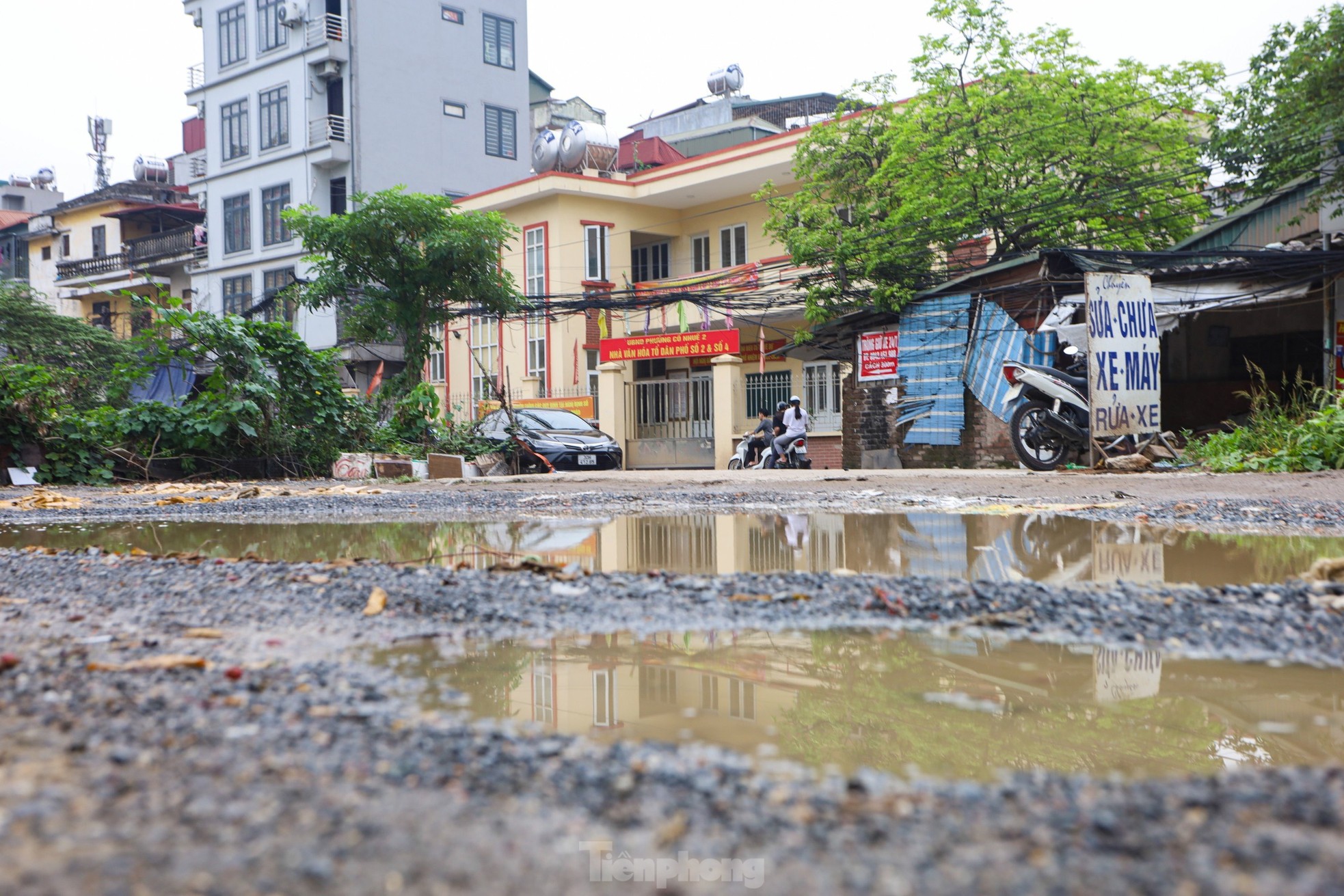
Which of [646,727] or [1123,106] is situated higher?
[1123,106]

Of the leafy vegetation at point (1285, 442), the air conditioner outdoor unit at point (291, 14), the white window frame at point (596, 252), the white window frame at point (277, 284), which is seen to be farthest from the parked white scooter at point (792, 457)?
the air conditioner outdoor unit at point (291, 14)

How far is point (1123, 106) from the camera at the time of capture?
601 inches

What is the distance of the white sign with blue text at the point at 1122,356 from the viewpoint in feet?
38.7

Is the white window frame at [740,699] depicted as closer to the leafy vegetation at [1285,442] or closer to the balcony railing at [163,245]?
the leafy vegetation at [1285,442]

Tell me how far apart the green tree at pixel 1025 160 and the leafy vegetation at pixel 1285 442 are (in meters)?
4.79

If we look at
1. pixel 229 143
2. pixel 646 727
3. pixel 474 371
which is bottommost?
pixel 646 727

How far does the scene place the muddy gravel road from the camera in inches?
53.1

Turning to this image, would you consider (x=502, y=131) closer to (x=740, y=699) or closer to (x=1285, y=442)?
(x=1285, y=442)

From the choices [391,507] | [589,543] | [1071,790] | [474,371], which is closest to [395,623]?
[1071,790]

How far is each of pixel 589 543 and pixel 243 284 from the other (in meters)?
30.5

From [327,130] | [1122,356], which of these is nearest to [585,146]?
[327,130]

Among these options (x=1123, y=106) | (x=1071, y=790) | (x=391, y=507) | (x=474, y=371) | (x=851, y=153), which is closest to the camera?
(x=1071, y=790)

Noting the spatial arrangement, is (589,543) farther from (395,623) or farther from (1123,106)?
(1123,106)

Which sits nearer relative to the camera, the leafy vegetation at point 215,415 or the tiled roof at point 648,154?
the leafy vegetation at point 215,415
